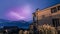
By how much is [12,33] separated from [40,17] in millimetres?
7179

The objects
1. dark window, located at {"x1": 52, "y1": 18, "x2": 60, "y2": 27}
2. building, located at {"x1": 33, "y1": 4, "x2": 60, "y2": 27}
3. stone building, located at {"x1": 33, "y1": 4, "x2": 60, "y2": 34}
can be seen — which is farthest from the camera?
building, located at {"x1": 33, "y1": 4, "x2": 60, "y2": 27}

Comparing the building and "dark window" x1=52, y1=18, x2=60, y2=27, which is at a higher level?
the building

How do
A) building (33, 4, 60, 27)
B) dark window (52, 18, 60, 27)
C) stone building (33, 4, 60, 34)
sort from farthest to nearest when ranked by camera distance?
building (33, 4, 60, 27), stone building (33, 4, 60, 34), dark window (52, 18, 60, 27)

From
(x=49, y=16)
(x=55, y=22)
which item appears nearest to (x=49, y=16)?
(x=49, y=16)

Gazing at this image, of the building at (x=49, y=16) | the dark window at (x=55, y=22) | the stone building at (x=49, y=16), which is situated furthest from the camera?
the building at (x=49, y=16)

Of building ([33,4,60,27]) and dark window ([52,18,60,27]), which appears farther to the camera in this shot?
building ([33,4,60,27])

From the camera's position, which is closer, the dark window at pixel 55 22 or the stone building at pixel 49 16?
the dark window at pixel 55 22

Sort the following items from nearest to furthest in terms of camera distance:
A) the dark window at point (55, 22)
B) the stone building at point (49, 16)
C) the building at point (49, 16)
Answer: the dark window at point (55, 22)
the stone building at point (49, 16)
the building at point (49, 16)

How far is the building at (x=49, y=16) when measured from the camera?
1046 inches

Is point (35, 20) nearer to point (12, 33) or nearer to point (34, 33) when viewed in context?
point (12, 33)

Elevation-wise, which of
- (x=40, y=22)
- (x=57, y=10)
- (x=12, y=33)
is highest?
(x=57, y=10)

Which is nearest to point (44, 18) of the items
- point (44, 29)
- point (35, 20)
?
point (35, 20)

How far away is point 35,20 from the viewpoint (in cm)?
3175

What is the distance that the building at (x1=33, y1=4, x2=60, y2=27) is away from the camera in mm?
26578
